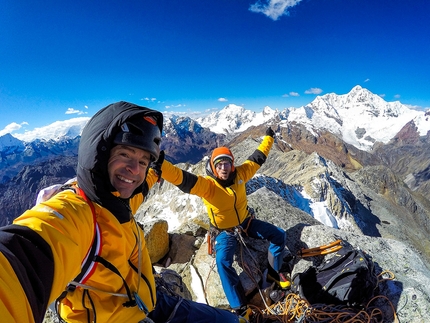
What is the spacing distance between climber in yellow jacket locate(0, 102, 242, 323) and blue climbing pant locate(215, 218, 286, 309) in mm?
2770

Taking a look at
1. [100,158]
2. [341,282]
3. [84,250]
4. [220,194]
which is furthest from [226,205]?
[84,250]

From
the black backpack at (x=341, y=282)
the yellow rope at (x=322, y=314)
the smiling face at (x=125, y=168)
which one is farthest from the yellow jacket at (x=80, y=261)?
the black backpack at (x=341, y=282)

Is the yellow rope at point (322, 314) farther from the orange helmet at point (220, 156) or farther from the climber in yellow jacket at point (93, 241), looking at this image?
the orange helmet at point (220, 156)

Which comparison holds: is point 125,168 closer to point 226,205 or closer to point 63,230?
point 63,230

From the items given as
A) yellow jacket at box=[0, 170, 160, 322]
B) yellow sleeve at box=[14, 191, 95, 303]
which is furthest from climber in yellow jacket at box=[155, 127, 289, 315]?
yellow sleeve at box=[14, 191, 95, 303]

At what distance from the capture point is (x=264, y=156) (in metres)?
9.25

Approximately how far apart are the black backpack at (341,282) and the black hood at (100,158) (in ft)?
17.6

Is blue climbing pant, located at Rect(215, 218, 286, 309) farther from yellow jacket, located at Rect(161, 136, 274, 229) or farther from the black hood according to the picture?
the black hood

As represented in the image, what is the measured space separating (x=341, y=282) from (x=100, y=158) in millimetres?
6150

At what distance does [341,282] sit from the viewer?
18.8 ft

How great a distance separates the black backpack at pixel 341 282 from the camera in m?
5.60

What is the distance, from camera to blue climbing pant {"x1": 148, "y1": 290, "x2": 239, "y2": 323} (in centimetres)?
423

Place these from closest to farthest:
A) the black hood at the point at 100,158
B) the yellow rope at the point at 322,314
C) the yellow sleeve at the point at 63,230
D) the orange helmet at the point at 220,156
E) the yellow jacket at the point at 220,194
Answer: the yellow sleeve at the point at 63,230 → the black hood at the point at 100,158 → the yellow rope at the point at 322,314 → the yellow jacket at the point at 220,194 → the orange helmet at the point at 220,156

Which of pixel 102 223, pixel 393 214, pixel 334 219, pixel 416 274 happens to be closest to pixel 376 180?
pixel 393 214
